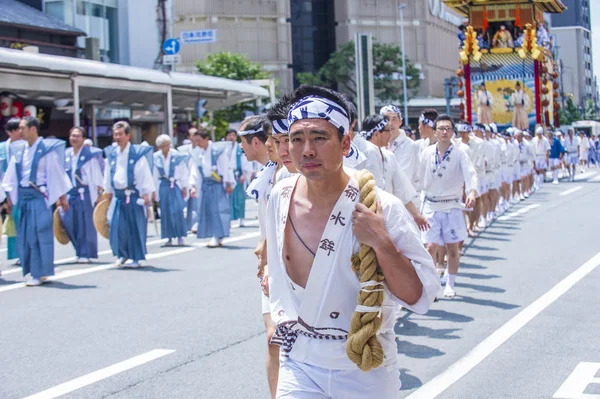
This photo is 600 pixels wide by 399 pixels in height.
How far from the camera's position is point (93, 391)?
21.0 ft

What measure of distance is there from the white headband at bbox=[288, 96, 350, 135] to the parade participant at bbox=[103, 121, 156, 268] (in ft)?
32.0

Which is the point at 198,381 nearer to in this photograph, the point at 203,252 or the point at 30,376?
the point at 30,376

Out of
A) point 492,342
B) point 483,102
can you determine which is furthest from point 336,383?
point 483,102

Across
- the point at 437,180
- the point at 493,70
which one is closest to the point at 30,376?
the point at 437,180

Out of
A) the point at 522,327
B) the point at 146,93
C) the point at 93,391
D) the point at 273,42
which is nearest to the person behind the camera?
the point at 93,391

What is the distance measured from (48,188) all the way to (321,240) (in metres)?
8.77

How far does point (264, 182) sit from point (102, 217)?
8652 mm

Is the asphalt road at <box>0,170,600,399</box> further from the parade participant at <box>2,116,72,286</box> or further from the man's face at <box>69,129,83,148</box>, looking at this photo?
the man's face at <box>69,129,83,148</box>

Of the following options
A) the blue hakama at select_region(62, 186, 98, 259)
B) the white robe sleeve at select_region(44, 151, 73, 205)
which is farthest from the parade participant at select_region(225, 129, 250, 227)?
the white robe sleeve at select_region(44, 151, 73, 205)

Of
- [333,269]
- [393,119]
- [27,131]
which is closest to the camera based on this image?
[333,269]

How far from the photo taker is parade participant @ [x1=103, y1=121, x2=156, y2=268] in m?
13.1

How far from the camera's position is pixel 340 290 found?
135 inches

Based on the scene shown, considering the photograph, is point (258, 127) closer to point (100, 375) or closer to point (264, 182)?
point (264, 182)

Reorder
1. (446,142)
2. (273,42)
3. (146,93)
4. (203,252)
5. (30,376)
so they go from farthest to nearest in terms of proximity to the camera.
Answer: (273,42) → (146,93) → (203,252) → (446,142) → (30,376)
